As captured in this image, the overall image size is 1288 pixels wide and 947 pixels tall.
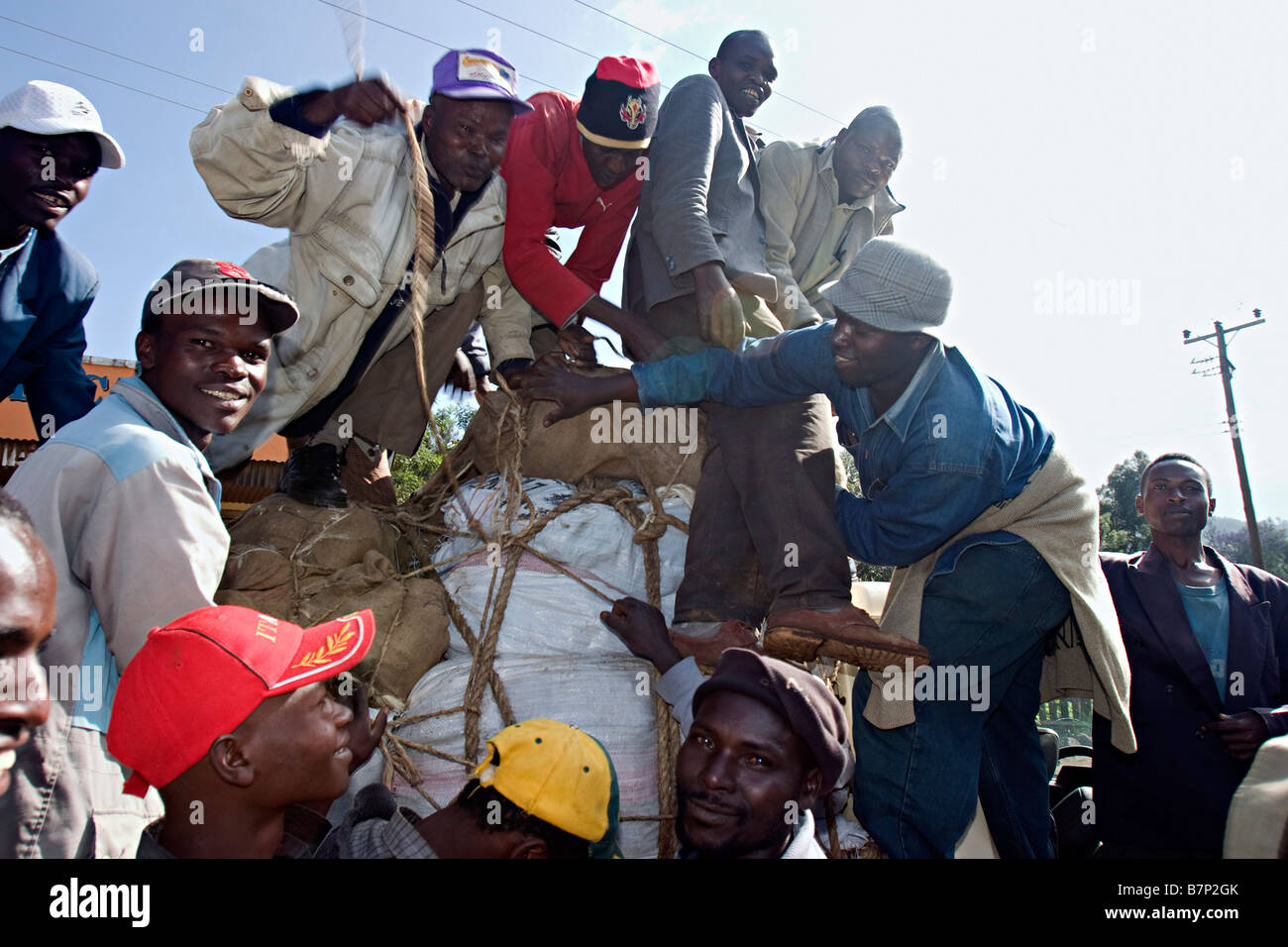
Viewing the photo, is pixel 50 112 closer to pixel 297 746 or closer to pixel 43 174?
pixel 43 174

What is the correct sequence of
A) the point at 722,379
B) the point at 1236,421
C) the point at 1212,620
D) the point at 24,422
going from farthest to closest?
the point at 1236,421 < the point at 24,422 < the point at 1212,620 < the point at 722,379

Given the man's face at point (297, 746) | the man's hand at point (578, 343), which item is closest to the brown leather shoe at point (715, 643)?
the man's face at point (297, 746)

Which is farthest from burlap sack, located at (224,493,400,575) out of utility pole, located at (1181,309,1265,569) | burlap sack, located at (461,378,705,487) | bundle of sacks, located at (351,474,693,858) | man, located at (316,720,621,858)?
utility pole, located at (1181,309,1265,569)

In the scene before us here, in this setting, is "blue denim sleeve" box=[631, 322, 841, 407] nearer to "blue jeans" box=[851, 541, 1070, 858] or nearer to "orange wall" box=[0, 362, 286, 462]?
"blue jeans" box=[851, 541, 1070, 858]

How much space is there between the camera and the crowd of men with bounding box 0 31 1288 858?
61.0 inches

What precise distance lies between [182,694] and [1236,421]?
82.7 ft

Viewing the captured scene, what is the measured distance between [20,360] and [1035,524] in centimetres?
306

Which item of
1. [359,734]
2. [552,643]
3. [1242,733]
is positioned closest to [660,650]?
[552,643]

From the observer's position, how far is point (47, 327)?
260 centimetres

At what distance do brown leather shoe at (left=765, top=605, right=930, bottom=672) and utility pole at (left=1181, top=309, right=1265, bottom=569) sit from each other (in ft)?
65.9

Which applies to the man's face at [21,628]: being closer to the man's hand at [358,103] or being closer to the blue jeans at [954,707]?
the man's hand at [358,103]

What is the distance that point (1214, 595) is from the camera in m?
3.18
